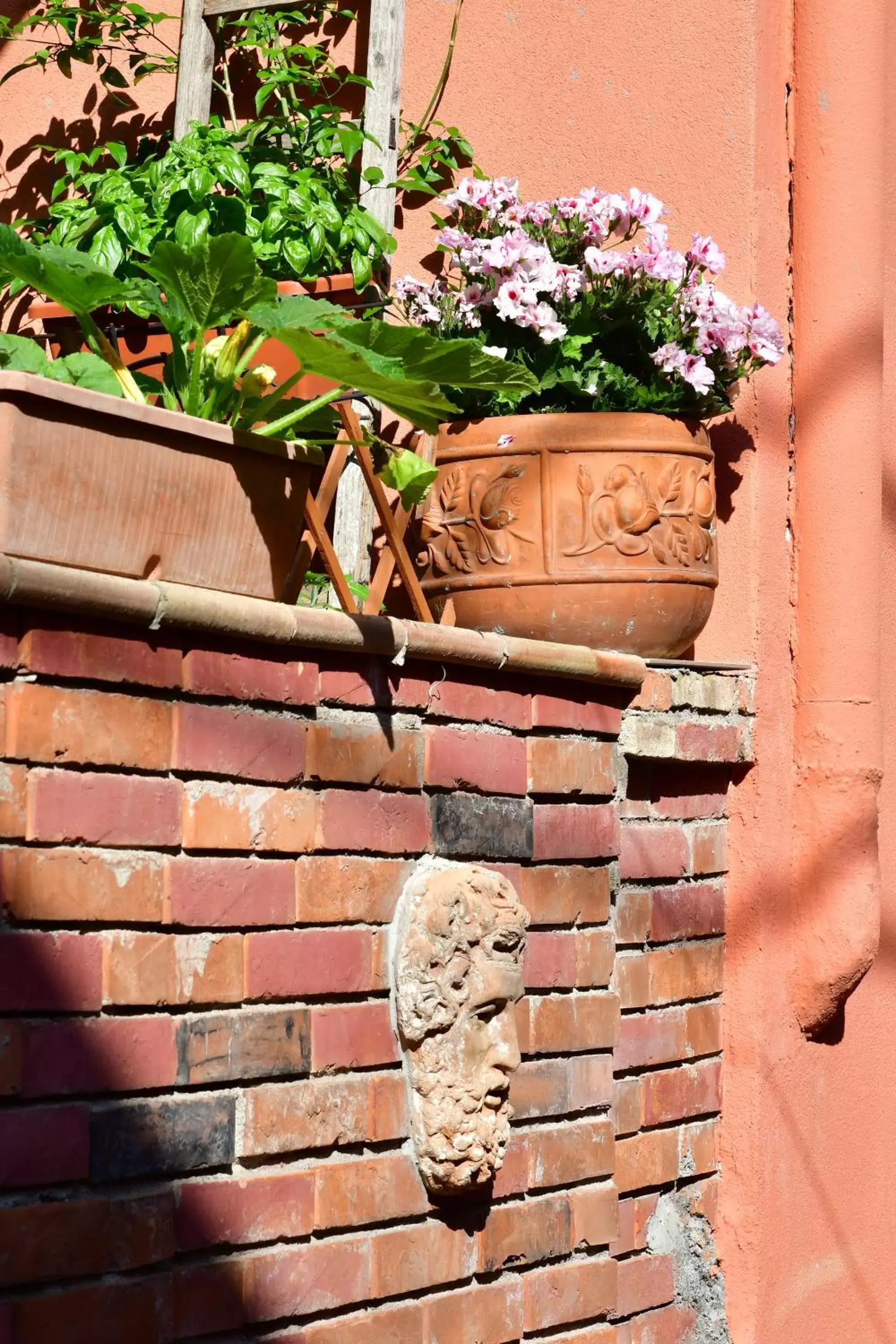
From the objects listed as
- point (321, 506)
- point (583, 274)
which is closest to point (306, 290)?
point (583, 274)

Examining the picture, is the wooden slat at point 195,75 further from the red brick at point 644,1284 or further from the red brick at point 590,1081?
the red brick at point 644,1284

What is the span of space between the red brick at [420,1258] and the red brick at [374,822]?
455 millimetres

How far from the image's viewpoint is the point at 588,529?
2453 millimetres

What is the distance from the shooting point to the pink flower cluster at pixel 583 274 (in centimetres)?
248

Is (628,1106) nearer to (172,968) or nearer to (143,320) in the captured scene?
(172,968)

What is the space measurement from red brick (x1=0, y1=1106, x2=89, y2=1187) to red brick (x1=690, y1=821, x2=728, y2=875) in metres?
1.33

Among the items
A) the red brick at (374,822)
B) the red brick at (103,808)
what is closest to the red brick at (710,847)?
the red brick at (374,822)

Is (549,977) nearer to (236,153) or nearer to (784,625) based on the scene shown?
(784,625)

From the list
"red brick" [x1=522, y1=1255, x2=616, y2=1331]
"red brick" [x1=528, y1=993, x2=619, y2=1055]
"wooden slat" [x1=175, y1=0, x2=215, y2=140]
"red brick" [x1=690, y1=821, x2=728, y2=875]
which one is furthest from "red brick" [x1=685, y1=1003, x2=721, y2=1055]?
"wooden slat" [x1=175, y1=0, x2=215, y2=140]

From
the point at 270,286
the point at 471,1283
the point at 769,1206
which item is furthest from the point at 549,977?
the point at 270,286

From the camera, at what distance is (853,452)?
9.04ft

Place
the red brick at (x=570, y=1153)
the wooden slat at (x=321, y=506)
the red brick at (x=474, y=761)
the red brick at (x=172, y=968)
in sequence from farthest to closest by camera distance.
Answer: the red brick at (x=570, y=1153) → the red brick at (x=474, y=761) → the wooden slat at (x=321, y=506) → the red brick at (x=172, y=968)

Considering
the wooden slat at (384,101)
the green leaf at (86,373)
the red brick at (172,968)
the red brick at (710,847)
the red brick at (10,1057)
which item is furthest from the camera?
the wooden slat at (384,101)

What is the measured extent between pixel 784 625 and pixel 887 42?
120 centimetres
